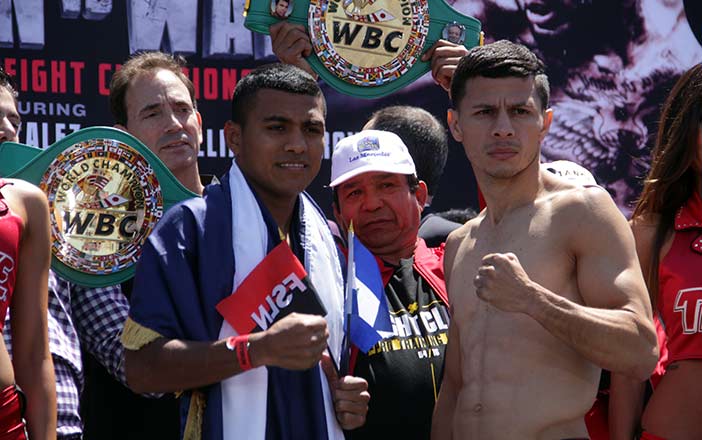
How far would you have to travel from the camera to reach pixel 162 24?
14.4ft

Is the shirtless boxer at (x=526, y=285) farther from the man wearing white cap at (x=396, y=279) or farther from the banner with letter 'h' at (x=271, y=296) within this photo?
the banner with letter 'h' at (x=271, y=296)

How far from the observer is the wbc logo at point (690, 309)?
330cm

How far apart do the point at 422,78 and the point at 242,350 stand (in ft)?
7.60

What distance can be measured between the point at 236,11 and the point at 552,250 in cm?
212

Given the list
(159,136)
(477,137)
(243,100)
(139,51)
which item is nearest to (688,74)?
(477,137)

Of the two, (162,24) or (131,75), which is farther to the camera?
(162,24)

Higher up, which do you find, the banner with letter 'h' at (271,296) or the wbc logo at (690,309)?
the banner with letter 'h' at (271,296)

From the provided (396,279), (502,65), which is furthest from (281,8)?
(396,279)

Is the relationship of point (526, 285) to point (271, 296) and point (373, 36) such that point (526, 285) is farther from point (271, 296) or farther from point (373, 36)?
point (373, 36)

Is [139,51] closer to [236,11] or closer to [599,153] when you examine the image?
[236,11]

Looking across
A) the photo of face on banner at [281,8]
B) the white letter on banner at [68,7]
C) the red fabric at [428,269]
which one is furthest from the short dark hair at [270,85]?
the white letter on banner at [68,7]

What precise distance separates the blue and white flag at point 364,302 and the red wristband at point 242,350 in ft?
1.32

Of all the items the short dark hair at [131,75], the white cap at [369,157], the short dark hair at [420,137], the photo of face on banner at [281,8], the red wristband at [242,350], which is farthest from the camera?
the short dark hair at [420,137]

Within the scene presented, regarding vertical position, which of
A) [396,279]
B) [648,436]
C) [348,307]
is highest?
[348,307]
